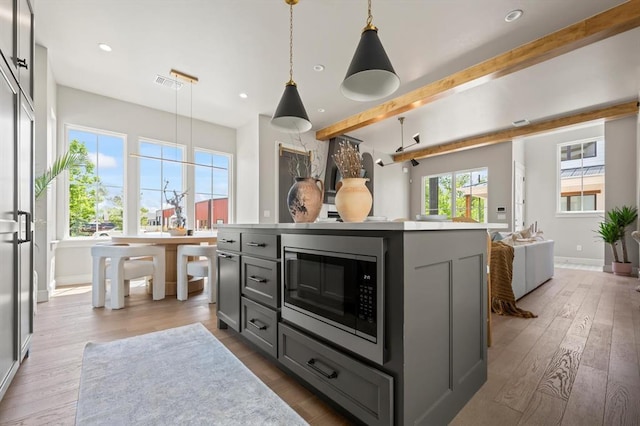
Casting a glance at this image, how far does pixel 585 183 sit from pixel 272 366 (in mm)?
8619

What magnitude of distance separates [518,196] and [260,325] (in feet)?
25.6

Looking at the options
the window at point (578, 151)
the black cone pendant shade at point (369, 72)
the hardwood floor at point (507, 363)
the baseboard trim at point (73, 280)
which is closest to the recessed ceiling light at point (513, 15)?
the black cone pendant shade at point (369, 72)

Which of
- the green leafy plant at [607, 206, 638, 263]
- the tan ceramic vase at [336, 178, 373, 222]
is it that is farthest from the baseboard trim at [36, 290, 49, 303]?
the green leafy plant at [607, 206, 638, 263]

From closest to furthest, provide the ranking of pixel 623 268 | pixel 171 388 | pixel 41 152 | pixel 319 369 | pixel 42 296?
1. pixel 319 369
2. pixel 171 388
3. pixel 42 296
4. pixel 41 152
5. pixel 623 268

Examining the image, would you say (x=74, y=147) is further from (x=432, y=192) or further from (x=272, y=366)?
(x=432, y=192)

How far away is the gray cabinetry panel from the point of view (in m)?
2.13

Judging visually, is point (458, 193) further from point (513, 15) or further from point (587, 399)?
point (587, 399)

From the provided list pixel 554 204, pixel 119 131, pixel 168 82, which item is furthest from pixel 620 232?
pixel 119 131

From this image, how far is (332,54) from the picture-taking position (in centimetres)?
351

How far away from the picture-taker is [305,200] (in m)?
1.78

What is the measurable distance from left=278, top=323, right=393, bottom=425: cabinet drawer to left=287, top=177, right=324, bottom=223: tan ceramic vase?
66cm

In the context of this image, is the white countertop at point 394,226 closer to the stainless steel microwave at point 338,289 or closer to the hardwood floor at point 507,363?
the stainless steel microwave at point 338,289

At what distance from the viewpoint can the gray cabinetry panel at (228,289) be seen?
213cm

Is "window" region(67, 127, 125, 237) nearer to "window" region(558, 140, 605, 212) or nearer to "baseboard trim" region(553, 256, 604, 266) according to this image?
"baseboard trim" region(553, 256, 604, 266)
